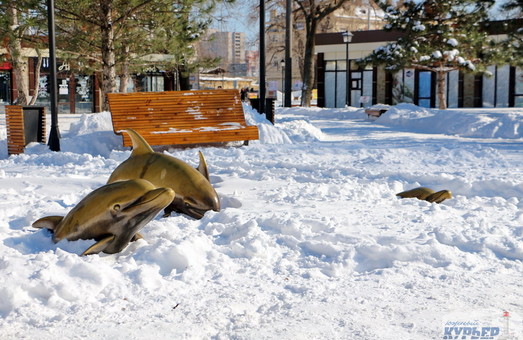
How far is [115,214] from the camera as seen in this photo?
15.9 feet

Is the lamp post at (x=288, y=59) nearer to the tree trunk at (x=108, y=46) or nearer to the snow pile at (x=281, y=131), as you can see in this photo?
the snow pile at (x=281, y=131)

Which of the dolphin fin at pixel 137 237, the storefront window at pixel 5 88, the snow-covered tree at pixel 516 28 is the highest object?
the snow-covered tree at pixel 516 28

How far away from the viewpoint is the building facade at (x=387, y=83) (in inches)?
1478

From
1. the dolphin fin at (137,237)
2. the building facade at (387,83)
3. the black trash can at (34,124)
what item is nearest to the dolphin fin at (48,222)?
the dolphin fin at (137,237)

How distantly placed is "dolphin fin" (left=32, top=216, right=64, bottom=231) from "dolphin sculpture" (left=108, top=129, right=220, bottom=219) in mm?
958

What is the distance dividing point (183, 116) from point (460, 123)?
959 cm

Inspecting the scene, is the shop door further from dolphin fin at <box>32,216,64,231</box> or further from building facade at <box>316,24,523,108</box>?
dolphin fin at <box>32,216,64,231</box>

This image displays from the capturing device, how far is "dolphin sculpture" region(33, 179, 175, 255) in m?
4.75

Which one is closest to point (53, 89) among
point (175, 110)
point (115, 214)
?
point (175, 110)

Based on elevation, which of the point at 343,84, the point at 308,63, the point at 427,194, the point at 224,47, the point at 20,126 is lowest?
the point at 427,194

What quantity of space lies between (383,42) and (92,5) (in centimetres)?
2640

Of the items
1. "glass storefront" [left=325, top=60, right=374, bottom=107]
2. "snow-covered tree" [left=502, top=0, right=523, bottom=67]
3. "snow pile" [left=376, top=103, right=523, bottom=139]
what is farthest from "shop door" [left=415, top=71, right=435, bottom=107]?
"snow pile" [left=376, top=103, right=523, bottom=139]

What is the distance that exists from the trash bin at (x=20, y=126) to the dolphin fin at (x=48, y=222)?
754 cm

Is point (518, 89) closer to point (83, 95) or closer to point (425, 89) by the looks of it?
point (425, 89)
